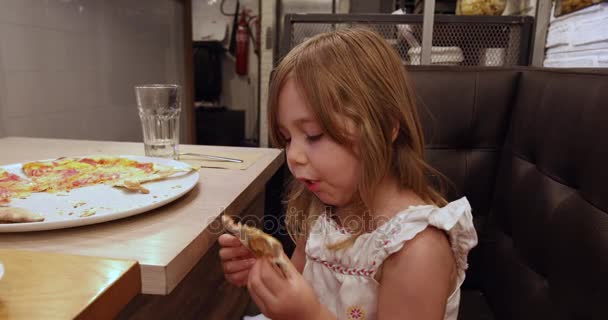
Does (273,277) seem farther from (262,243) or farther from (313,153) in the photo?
(313,153)

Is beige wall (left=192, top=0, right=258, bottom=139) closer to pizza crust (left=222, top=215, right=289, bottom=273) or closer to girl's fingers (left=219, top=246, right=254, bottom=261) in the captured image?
girl's fingers (left=219, top=246, right=254, bottom=261)

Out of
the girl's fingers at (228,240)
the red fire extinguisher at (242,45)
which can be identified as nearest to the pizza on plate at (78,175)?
the girl's fingers at (228,240)

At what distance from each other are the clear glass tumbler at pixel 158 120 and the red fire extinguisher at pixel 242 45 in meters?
4.39

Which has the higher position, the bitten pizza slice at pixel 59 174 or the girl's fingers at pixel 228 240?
the bitten pizza slice at pixel 59 174

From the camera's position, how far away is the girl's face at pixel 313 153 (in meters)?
0.62

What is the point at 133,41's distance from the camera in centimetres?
280

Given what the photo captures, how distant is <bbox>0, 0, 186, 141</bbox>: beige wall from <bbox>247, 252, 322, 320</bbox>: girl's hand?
5.14 ft

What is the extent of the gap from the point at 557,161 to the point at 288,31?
1.06 m

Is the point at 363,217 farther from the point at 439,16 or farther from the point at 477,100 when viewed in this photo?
the point at 439,16

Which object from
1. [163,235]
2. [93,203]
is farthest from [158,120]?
[163,235]

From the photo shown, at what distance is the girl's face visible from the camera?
620 mm

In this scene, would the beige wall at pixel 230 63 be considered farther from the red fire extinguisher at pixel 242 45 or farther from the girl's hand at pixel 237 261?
the girl's hand at pixel 237 261

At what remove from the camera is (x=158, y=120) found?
101 cm

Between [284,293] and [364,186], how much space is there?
21 cm
